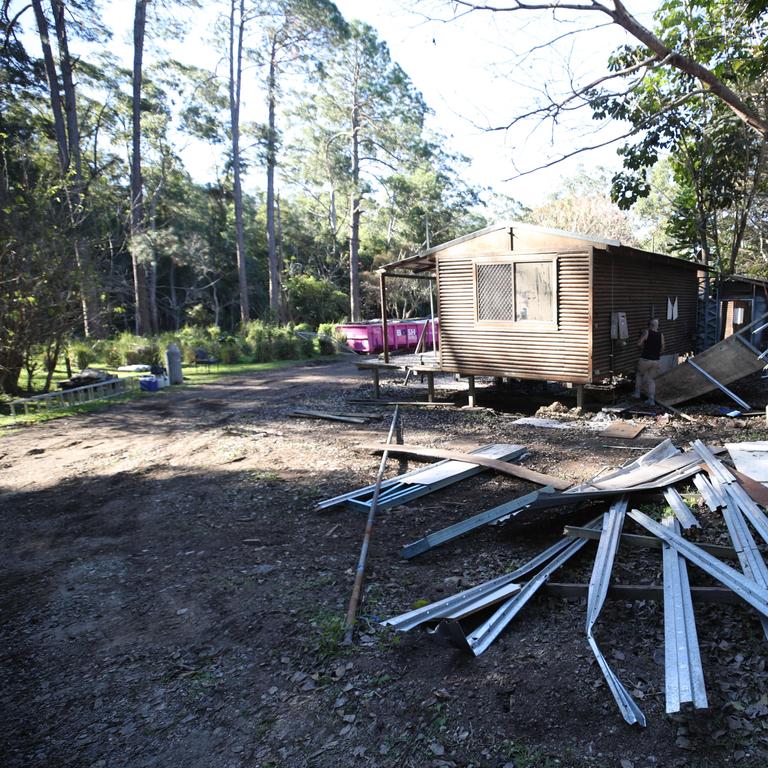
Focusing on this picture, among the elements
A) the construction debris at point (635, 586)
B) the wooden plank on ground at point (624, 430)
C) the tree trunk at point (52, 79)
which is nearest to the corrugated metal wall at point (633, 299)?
the wooden plank on ground at point (624, 430)

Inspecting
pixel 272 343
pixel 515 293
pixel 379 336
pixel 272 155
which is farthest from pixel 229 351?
pixel 515 293

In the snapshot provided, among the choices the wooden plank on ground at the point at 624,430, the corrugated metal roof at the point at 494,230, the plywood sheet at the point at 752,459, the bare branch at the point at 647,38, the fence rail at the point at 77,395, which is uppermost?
the bare branch at the point at 647,38

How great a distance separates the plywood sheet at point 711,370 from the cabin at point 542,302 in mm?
993

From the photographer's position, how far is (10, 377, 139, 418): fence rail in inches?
525

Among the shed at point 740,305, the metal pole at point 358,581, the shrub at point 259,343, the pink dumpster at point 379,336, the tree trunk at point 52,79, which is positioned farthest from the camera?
the pink dumpster at point 379,336

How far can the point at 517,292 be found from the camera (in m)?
11.8

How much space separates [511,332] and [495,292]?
3.02 ft

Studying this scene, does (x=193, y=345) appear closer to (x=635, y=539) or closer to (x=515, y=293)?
(x=515, y=293)

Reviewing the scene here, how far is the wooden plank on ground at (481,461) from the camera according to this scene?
657 cm

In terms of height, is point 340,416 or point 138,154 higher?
point 138,154

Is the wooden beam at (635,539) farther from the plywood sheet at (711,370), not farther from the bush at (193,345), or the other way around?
the bush at (193,345)

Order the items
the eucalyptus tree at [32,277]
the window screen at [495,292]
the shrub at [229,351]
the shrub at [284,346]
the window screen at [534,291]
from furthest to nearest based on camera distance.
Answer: the shrub at [284,346] < the shrub at [229,351] < the eucalyptus tree at [32,277] < the window screen at [495,292] < the window screen at [534,291]

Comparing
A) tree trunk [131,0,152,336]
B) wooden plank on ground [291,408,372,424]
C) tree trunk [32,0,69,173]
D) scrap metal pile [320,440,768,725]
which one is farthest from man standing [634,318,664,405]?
tree trunk [32,0,69,173]

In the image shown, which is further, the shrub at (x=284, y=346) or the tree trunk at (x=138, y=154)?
the tree trunk at (x=138, y=154)
